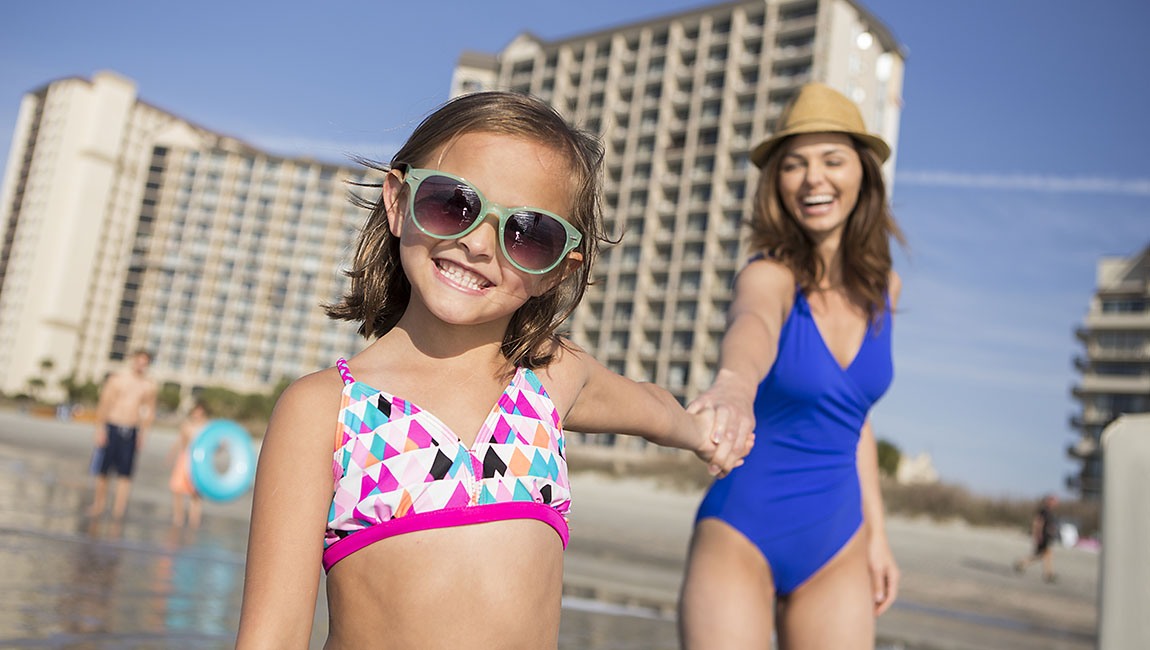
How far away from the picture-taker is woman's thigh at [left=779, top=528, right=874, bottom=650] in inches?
96.3

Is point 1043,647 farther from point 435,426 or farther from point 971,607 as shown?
point 435,426

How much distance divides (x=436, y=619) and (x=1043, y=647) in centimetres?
1061

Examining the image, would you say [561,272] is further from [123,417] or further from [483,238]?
[123,417]

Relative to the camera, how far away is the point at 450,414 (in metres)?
1.43

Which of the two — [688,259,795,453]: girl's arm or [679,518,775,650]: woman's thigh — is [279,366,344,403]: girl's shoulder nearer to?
[688,259,795,453]: girl's arm

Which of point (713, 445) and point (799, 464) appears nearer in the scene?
point (713, 445)

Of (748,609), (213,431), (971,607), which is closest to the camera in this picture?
(748,609)

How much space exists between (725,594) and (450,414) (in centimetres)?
121

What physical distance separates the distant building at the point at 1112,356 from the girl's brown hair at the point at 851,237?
8364 cm

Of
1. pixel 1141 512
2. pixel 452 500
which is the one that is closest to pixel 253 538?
pixel 452 500

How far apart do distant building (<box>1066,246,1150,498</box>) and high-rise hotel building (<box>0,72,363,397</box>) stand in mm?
72629

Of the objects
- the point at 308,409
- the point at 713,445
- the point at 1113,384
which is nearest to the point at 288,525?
the point at 308,409

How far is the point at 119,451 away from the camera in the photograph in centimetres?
1050

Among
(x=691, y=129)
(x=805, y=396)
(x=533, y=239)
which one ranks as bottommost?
(x=805, y=396)
